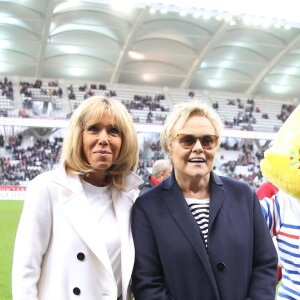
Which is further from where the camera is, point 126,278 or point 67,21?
point 67,21

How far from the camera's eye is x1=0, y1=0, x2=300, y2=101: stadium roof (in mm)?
29781

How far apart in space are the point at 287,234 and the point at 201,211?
486 millimetres

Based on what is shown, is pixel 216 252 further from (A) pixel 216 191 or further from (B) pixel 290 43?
(B) pixel 290 43

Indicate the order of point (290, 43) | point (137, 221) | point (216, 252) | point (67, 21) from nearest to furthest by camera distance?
point (216, 252)
point (137, 221)
point (67, 21)
point (290, 43)

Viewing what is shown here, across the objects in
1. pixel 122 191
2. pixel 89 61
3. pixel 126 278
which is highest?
pixel 89 61

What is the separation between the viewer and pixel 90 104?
2.33m

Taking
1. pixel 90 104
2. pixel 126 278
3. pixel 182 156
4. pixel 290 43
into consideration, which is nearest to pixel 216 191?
pixel 182 156

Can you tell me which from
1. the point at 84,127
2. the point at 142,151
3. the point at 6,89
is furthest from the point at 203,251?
the point at 6,89

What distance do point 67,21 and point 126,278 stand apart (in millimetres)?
30650

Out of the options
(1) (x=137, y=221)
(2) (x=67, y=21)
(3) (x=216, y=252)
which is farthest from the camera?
(2) (x=67, y=21)

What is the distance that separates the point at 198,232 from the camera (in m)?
2.20

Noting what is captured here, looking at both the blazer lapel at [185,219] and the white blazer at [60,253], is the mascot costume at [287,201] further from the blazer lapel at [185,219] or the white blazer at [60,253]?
the white blazer at [60,253]

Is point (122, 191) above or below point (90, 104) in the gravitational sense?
below

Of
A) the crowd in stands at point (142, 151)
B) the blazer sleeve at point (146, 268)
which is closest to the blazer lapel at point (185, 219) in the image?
the blazer sleeve at point (146, 268)
